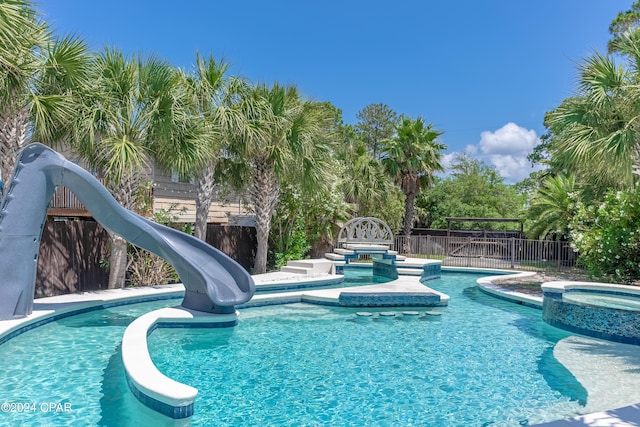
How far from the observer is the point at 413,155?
23.5 m

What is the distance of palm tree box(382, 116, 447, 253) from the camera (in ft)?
76.4

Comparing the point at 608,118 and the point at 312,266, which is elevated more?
the point at 608,118

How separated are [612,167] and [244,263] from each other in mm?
11443

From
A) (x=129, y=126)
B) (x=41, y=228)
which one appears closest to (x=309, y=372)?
(x=41, y=228)

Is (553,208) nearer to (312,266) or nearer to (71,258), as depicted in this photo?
(312,266)

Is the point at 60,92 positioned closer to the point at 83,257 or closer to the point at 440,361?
the point at 83,257

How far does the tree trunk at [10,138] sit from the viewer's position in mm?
8664

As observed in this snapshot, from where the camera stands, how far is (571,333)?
8.57 meters

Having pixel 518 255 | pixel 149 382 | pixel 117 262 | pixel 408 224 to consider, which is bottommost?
pixel 149 382

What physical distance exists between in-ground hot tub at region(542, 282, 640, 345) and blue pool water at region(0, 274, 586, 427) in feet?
1.25

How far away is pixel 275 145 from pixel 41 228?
750cm

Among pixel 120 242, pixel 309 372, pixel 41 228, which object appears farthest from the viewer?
pixel 120 242

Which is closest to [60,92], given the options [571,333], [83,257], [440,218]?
[83,257]

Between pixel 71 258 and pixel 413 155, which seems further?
pixel 413 155
